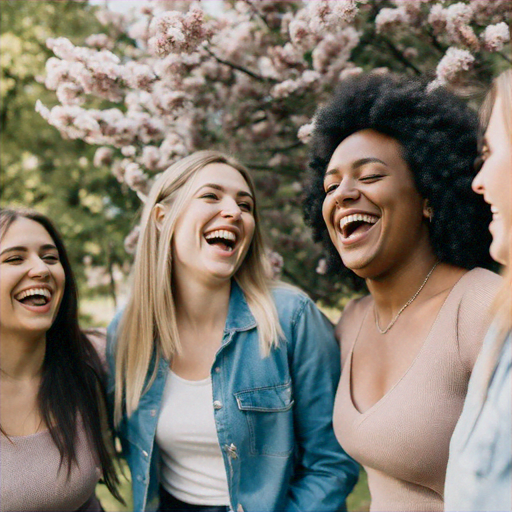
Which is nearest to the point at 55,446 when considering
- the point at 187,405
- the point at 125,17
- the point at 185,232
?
the point at 187,405

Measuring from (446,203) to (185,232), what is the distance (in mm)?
1232

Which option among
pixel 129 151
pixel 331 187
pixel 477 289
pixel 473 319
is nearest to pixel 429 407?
pixel 473 319

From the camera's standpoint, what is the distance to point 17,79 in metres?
7.95

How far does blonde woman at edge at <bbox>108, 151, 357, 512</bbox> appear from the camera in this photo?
8.96 feet

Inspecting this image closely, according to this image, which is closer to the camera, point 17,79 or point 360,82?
point 360,82

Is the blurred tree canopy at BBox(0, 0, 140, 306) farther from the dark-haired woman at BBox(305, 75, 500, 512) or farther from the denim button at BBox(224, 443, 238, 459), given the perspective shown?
the dark-haired woman at BBox(305, 75, 500, 512)

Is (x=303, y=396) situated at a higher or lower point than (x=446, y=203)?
lower

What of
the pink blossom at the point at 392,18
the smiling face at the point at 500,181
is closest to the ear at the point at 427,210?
the smiling face at the point at 500,181

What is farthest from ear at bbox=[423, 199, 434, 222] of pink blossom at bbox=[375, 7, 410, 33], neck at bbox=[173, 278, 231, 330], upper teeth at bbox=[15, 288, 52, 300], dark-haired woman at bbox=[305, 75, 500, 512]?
upper teeth at bbox=[15, 288, 52, 300]

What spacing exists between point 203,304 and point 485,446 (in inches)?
69.7

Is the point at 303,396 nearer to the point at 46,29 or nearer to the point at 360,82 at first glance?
the point at 360,82

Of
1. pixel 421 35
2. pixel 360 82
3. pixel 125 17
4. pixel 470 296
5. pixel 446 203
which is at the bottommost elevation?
pixel 470 296

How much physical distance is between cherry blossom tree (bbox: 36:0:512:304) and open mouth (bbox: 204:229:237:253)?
31.7 inches

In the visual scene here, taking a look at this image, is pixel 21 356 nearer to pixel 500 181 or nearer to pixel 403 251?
pixel 403 251
